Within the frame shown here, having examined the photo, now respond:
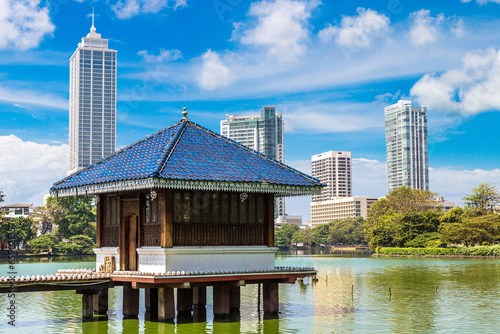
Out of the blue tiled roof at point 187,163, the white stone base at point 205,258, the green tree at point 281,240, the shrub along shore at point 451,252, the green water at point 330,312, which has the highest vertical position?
the blue tiled roof at point 187,163

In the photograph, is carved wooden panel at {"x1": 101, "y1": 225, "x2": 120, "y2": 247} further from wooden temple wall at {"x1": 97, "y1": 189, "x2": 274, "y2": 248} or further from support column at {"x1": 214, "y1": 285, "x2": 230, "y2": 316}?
support column at {"x1": 214, "y1": 285, "x2": 230, "y2": 316}

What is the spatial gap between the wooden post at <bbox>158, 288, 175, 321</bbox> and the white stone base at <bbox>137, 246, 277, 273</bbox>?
0.70 metres

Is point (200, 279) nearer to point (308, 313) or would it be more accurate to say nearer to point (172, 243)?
point (172, 243)

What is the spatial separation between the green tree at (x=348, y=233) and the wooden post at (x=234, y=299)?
451 feet

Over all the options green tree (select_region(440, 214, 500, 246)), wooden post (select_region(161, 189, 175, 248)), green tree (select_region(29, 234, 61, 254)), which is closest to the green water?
wooden post (select_region(161, 189, 175, 248))

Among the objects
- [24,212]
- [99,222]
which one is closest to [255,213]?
[99,222]

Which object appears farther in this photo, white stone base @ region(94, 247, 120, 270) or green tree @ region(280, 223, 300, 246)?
green tree @ region(280, 223, 300, 246)

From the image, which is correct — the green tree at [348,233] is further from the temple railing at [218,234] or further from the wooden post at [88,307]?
the wooden post at [88,307]

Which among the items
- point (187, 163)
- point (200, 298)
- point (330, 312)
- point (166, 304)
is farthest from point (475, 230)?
point (166, 304)

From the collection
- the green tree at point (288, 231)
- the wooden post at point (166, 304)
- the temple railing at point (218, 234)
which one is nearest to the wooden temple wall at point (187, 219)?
the temple railing at point (218, 234)

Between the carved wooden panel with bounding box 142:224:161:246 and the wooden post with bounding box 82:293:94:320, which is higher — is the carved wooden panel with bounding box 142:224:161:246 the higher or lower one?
the higher one

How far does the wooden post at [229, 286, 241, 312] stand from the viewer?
2344cm

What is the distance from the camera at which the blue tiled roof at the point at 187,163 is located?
67.3 ft

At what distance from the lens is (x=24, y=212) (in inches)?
4884
